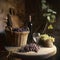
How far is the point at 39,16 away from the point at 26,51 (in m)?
0.98

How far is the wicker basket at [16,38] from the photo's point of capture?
2.08 metres

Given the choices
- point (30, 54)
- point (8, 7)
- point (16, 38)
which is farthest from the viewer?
point (8, 7)

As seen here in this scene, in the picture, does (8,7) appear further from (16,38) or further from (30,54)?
(30,54)

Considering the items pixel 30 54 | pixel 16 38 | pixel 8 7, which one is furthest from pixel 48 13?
pixel 30 54

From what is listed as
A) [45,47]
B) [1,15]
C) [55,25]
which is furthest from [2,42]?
[55,25]

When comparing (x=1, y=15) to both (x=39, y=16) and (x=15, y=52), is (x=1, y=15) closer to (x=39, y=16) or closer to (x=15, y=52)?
(x=39, y=16)

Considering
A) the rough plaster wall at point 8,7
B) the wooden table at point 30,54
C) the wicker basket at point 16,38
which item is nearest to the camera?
the wooden table at point 30,54

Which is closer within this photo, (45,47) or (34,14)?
(45,47)

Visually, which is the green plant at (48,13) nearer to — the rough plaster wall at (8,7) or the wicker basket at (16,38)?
the rough plaster wall at (8,7)

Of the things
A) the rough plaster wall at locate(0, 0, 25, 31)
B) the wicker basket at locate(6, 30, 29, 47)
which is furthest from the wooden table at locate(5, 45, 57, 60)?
the rough plaster wall at locate(0, 0, 25, 31)

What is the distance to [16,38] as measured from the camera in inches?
82.5

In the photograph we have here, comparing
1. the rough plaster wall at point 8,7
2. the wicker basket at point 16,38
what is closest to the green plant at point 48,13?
the rough plaster wall at point 8,7

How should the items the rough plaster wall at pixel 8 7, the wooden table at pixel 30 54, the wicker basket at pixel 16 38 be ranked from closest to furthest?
the wooden table at pixel 30 54 < the wicker basket at pixel 16 38 < the rough plaster wall at pixel 8 7

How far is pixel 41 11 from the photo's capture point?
2.76 metres
